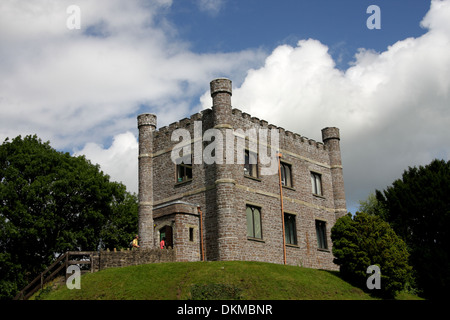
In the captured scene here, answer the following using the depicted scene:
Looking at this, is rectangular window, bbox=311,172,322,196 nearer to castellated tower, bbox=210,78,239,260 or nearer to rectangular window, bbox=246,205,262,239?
rectangular window, bbox=246,205,262,239

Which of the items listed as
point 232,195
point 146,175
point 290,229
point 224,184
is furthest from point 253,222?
point 146,175

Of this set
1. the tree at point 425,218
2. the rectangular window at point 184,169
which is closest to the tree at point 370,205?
the tree at point 425,218

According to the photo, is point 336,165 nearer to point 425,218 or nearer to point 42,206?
point 425,218

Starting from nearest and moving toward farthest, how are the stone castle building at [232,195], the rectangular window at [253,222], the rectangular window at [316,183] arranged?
the stone castle building at [232,195], the rectangular window at [253,222], the rectangular window at [316,183]

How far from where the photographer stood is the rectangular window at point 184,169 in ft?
104

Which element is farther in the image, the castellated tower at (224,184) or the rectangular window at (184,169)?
the rectangular window at (184,169)

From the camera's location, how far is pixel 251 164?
31781 millimetres

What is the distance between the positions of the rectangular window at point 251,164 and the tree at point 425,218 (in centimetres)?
1370

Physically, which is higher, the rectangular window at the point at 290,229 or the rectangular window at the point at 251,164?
the rectangular window at the point at 251,164

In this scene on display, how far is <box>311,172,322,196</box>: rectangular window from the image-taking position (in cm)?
3664

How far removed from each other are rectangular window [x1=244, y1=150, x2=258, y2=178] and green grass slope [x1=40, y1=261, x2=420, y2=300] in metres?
6.99

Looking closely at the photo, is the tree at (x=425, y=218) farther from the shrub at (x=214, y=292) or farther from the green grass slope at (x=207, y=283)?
the shrub at (x=214, y=292)
